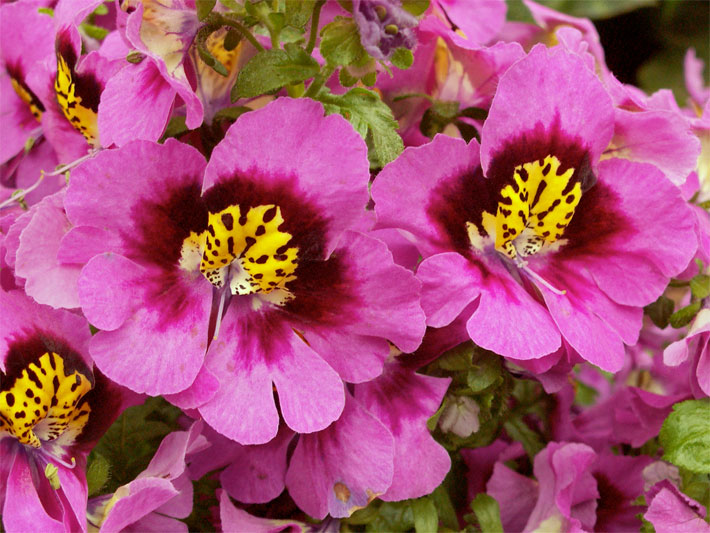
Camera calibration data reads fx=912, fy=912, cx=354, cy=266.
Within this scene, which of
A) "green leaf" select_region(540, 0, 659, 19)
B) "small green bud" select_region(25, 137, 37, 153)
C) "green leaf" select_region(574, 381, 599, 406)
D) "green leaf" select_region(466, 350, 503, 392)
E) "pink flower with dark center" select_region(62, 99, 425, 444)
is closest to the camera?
"pink flower with dark center" select_region(62, 99, 425, 444)

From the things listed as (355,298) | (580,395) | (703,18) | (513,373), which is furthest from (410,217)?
(703,18)

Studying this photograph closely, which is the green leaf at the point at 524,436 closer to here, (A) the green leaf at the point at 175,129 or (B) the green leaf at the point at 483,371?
(B) the green leaf at the point at 483,371

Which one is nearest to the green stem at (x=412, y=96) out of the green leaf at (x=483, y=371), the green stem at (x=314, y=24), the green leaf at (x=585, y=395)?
the green stem at (x=314, y=24)

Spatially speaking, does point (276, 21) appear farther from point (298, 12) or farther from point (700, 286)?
point (700, 286)

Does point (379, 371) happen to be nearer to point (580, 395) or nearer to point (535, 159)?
point (535, 159)

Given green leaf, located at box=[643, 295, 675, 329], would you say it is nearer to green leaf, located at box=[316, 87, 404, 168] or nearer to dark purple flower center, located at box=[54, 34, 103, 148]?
green leaf, located at box=[316, 87, 404, 168]

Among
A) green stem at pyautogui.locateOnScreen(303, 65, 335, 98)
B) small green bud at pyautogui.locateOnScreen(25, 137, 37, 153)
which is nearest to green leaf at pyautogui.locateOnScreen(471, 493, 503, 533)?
green stem at pyautogui.locateOnScreen(303, 65, 335, 98)
